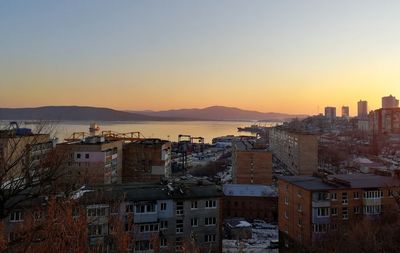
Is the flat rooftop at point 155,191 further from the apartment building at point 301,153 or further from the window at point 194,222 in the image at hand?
the apartment building at point 301,153

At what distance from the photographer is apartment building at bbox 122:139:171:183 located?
48.1 feet

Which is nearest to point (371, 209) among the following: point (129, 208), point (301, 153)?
point (129, 208)

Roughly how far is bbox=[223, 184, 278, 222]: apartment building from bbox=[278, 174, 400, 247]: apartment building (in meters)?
4.09

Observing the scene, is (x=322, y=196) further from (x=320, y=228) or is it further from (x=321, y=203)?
(x=320, y=228)

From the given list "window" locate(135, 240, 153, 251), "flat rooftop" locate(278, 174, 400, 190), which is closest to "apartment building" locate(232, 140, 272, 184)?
"flat rooftop" locate(278, 174, 400, 190)

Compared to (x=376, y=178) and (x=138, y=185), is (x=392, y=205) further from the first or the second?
(x=138, y=185)

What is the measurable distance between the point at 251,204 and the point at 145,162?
433cm

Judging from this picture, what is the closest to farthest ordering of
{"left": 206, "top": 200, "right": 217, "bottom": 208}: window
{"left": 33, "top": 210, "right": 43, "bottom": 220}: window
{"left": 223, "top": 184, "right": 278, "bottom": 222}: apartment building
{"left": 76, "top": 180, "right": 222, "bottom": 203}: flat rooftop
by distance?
1. {"left": 33, "top": 210, "right": 43, "bottom": 220}: window
2. {"left": 76, "top": 180, "right": 222, "bottom": 203}: flat rooftop
3. {"left": 206, "top": 200, "right": 217, "bottom": 208}: window
4. {"left": 223, "top": 184, "right": 278, "bottom": 222}: apartment building

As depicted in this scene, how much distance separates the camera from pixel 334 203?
781 centimetres

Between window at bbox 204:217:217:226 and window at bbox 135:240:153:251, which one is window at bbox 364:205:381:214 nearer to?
window at bbox 204:217:217:226

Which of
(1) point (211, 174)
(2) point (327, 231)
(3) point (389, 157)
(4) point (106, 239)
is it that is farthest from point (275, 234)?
(3) point (389, 157)

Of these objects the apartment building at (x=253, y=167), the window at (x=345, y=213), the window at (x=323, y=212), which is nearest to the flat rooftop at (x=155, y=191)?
the window at (x=323, y=212)

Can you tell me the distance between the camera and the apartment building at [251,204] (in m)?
12.5

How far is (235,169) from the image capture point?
16906 mm
